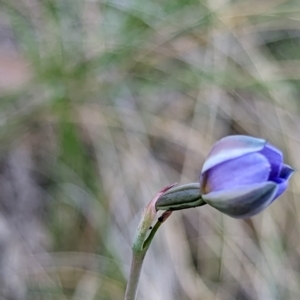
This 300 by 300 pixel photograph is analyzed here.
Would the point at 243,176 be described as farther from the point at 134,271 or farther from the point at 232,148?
the point at 134,271

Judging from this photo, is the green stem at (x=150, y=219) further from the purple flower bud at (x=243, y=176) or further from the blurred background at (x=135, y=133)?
the blurred background at (x=135, y=133)

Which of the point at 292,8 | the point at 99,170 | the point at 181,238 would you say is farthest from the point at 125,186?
the point at 292,8

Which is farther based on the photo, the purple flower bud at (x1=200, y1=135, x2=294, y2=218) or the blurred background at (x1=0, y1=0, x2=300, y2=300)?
the blurred background at (x1=0, y1=0, x2=300, y2=300)

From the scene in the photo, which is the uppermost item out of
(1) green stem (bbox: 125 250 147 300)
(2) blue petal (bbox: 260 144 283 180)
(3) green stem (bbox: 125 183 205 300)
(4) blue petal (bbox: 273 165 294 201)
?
(2) blue petal (bbox: 260 144 283 180)

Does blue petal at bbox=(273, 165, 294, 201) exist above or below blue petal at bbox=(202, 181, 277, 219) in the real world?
above

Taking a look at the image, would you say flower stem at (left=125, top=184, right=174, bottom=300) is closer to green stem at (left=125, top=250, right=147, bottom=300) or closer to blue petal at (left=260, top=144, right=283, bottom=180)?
green stem at (left=125, top=250, right=147, bottom=300)

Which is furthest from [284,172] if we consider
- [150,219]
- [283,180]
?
[150,219]

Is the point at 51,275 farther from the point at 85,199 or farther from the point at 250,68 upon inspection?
the point at 250,68

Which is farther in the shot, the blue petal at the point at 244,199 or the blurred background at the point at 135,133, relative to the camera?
the blurred background at the point at 135,133

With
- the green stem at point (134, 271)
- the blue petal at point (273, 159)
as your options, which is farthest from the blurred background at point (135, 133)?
the blue petal at point (273, 159)

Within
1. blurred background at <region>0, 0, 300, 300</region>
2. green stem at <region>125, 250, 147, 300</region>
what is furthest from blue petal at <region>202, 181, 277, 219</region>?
blurred background at <region>0, 0, 300, 300</region>
